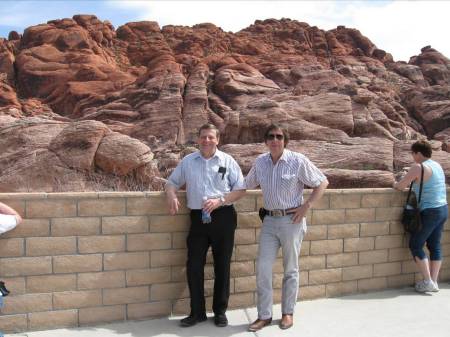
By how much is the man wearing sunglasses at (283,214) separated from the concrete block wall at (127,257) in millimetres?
601

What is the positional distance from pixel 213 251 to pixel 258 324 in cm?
85

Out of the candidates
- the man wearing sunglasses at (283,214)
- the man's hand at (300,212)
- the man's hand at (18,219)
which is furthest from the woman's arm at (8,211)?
the man's hand at (300,212)

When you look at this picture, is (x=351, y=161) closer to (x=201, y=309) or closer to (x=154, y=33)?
(x=201, y=309)

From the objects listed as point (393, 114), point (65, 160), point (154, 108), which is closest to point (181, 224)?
point (65, 160)

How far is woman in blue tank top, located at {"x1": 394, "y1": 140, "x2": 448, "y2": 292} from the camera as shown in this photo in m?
5.65

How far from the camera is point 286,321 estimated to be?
4668 mm

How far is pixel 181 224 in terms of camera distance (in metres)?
4.98

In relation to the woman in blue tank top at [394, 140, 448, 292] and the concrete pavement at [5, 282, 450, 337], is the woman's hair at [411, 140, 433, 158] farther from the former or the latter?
the concrete pavement at [5, 282, 450, 337]

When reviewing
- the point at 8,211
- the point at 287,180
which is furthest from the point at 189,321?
the point at 8,211

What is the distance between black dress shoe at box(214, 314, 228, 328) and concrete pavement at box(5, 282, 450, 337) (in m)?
0.04

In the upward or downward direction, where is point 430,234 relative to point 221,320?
upward

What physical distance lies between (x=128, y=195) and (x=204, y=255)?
100 cm

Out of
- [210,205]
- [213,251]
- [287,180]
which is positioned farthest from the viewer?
[213,251]

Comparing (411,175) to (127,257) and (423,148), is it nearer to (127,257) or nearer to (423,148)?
(423,148)
